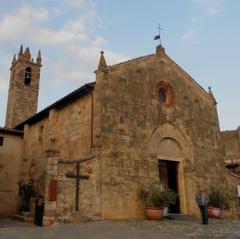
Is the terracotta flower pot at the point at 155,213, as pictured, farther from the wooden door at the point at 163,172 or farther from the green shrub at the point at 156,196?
the wooden door at the point at 163,172

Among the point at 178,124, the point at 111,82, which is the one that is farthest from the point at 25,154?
the point at 178,124

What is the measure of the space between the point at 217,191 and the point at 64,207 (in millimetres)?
8457

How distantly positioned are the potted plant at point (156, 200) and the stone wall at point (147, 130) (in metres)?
0.45

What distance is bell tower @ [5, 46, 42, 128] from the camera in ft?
92.5

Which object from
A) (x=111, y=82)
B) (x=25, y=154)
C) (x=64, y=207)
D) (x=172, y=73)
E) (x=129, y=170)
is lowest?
(x=64, y=207)

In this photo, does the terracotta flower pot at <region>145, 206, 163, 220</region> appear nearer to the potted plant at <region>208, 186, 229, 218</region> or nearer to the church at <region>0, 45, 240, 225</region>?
the church at <region>0, 45, 240, 225</region>

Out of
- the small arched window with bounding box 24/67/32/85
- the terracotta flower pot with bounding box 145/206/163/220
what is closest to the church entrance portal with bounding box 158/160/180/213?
the terracotta flower pot with bounding box 145/206/163/220

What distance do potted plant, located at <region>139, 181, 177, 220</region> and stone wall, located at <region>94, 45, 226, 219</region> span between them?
45cm

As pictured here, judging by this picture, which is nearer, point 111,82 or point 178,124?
point 111,82

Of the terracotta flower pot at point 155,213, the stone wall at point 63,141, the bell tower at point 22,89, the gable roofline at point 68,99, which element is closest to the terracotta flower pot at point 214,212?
the terracotta flower pot at point 155,213

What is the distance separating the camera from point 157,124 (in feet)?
52.6

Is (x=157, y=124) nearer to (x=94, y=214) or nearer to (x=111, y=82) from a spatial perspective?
(x=111, y=82)

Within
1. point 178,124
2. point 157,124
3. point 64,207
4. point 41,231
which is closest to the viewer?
point 41,231

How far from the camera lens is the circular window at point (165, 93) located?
17116 millimetres
